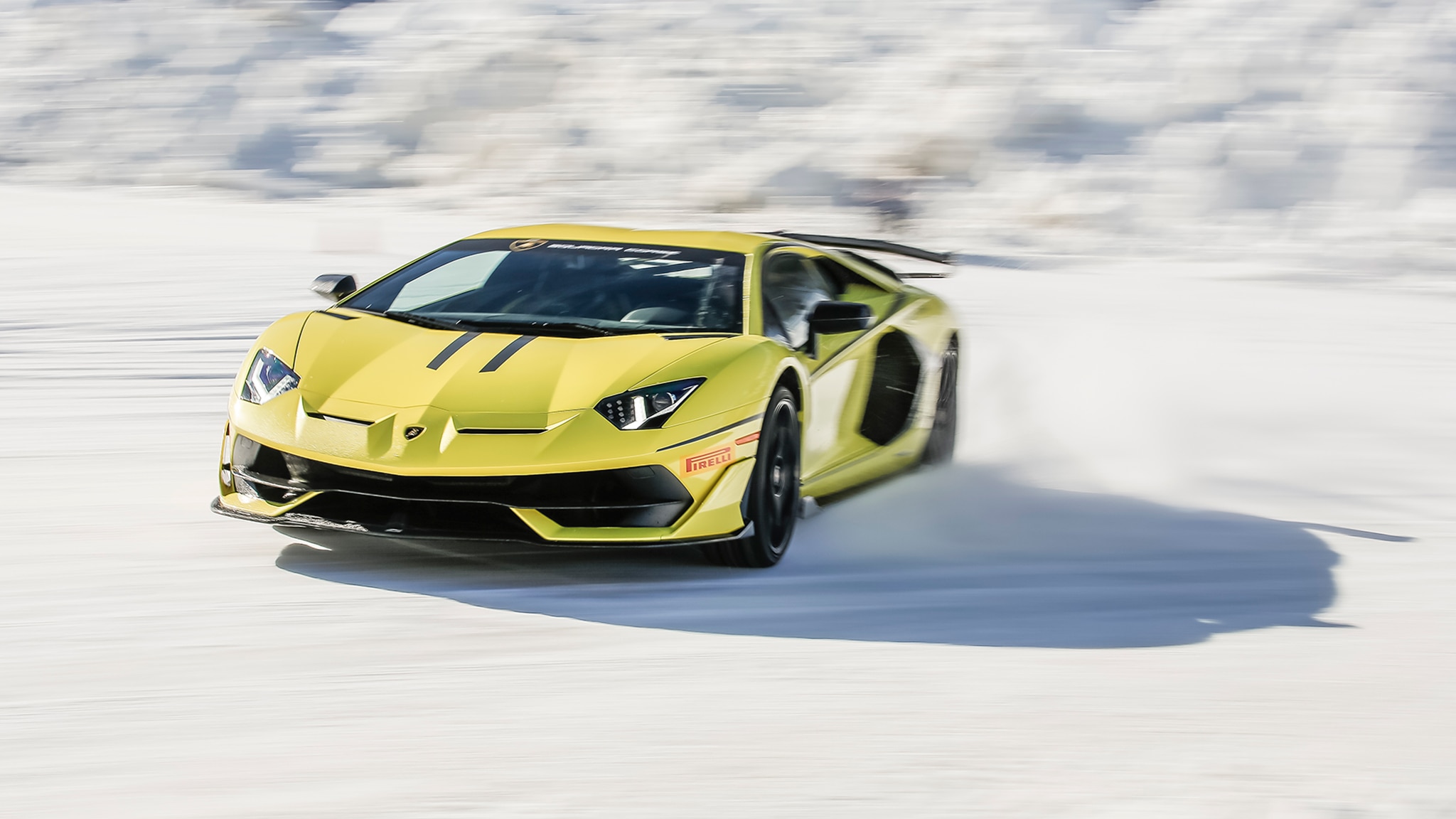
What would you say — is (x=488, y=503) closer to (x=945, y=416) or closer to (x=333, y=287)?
(x=333, y=287)

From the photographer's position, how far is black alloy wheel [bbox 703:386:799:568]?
5.33m

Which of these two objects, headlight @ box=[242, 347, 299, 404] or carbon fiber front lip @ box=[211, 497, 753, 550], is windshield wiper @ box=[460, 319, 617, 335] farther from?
carbon fiber front lip @ box=[211, 497, 753, 550]

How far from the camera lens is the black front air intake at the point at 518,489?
16.0 ft

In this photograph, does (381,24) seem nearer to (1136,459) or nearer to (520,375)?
(1136,459)

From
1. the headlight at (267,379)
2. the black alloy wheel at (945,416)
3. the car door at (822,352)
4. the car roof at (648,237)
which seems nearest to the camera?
the headlight at (267,379)

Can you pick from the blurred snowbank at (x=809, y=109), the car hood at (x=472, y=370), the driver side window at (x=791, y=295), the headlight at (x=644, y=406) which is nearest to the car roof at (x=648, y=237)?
the driver side window at (x=791, y=295)

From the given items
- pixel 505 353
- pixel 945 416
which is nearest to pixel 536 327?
pixel 505 353

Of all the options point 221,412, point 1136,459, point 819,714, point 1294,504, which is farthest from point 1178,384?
point 819,714

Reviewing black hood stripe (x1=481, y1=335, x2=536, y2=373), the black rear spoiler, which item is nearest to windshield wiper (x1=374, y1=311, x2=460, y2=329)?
black hood stripe (x1=481, y1=335, x2=536, y2=373)

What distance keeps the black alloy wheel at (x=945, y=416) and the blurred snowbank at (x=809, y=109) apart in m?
11.1

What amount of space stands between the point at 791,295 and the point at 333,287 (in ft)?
5.30

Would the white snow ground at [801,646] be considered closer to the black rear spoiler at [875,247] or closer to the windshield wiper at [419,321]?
the windshield wiper at [419,321]

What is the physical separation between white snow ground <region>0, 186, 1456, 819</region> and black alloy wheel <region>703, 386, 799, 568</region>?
0.08m

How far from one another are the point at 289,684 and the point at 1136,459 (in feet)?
15.7
